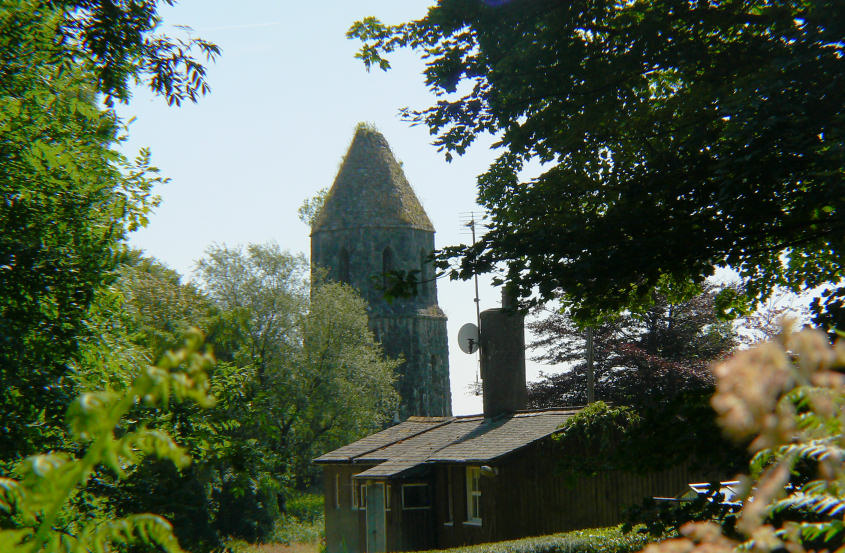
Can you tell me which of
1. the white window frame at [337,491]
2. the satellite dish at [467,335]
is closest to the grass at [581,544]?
the satellite dish at [467,335]

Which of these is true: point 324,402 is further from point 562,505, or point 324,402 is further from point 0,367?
point 0,367

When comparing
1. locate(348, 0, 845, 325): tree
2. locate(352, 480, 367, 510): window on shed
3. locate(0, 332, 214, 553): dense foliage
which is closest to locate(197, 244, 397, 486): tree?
locate(352, 480, 367, 510): window on shed

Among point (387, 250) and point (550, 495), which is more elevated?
point (387, 250)

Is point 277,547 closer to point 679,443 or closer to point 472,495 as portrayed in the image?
point 472,495

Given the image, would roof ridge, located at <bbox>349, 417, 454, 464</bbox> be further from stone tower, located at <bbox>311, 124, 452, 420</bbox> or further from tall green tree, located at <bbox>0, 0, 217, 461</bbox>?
stone tower, located at <bbox>311, 124, 452, 420</bbox>

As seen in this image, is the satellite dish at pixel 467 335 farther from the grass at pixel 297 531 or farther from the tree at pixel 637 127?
the tree at pixel 637 127

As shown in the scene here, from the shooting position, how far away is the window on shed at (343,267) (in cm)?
5391

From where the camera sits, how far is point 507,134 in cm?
1087

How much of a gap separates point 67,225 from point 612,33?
26.5 ft

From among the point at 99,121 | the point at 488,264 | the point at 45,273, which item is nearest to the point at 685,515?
the point at 488,264

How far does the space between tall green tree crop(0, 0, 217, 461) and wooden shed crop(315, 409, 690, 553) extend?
11.5 m

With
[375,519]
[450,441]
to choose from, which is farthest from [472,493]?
[375,519]

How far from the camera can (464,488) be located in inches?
1005

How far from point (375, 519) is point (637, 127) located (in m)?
20.7
